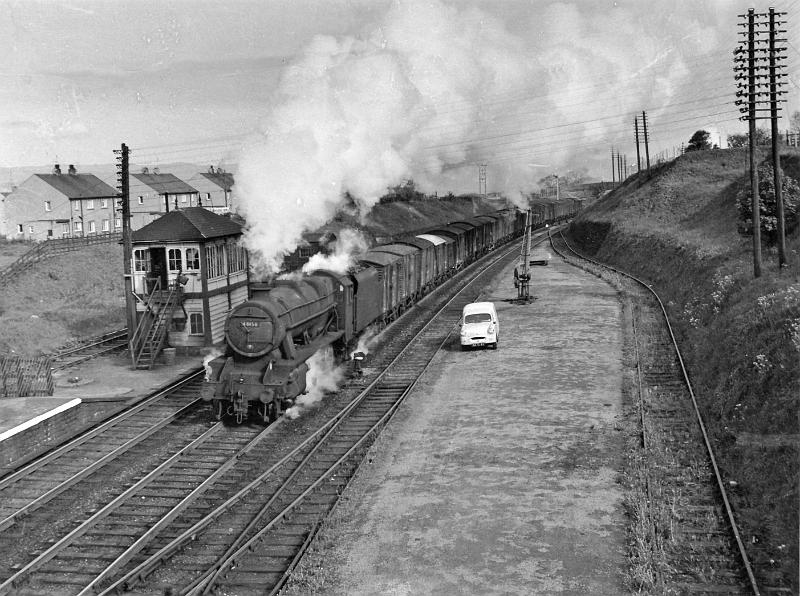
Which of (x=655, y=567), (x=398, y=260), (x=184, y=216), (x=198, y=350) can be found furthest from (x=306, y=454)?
(x=398, y=260)

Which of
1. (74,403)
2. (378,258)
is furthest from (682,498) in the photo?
(378,258)

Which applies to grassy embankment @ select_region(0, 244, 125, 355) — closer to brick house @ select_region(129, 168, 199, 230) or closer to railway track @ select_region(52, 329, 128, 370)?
railway track @ select_region(52, 329, 128, 370)

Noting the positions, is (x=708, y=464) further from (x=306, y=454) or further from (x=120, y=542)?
(x=120, y=542)

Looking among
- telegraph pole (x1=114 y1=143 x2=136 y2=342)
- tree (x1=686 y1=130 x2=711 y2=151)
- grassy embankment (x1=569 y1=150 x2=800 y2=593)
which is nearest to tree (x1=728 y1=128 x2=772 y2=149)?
tree (x1=686 y1=130 x2=711 y2=151)

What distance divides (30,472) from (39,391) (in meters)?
5.57

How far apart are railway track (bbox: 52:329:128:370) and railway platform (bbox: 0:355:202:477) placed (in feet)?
1.51

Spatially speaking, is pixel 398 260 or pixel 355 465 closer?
pixel 355 465

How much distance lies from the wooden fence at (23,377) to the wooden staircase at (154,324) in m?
4.68

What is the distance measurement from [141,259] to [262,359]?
11087mm

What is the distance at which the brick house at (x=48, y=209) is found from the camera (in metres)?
64.9

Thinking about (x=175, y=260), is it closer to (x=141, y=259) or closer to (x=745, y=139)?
(x=141, y=259)

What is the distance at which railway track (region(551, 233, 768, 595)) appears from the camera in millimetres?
11836

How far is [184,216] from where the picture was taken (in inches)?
1135

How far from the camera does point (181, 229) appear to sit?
28344 millimetres
